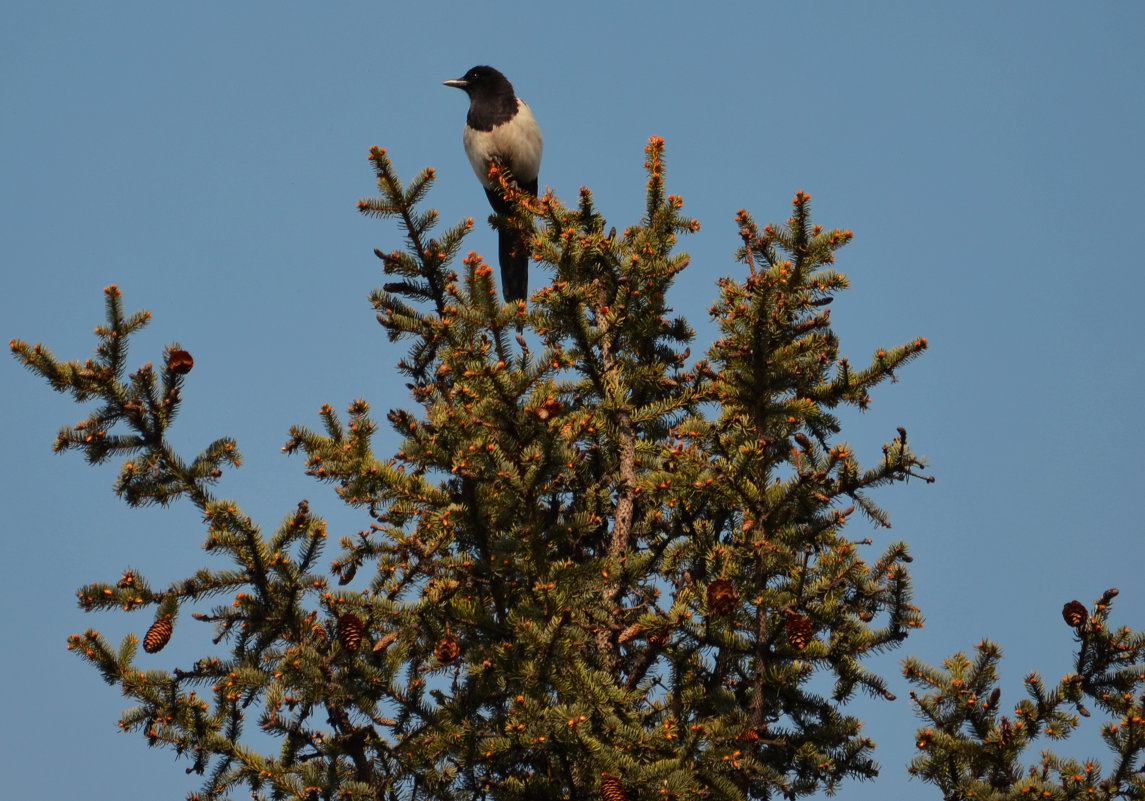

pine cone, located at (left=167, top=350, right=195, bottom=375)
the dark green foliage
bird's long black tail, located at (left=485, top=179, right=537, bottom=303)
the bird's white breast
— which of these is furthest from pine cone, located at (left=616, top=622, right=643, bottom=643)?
the bird's white breast

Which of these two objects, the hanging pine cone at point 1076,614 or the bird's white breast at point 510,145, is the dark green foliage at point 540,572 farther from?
the bird's white breast at point 510,145

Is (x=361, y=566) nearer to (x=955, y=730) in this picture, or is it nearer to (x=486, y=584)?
(x=486, y=584)

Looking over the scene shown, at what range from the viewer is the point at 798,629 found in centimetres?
444

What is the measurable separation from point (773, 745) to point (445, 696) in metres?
1.39

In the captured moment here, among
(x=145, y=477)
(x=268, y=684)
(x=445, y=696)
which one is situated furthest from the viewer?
(x=445, y=696)

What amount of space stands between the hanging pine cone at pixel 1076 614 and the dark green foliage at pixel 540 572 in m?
0.84

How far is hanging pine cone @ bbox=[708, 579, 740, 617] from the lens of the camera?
4.28m

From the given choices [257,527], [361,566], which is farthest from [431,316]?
[257,527]

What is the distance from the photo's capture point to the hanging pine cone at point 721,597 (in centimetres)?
428

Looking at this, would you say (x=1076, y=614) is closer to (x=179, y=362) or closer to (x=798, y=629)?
(x=798, y=629)

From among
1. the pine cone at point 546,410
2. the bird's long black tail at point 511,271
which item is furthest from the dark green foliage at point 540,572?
the bird's long black tail at point 511,271

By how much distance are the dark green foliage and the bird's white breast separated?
329 cm

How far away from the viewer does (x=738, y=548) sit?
189 inches

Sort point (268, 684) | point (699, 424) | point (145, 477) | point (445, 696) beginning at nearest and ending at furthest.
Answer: point (145, 477)
point (268, 684)
point (445, 696)
point (699, 424)
